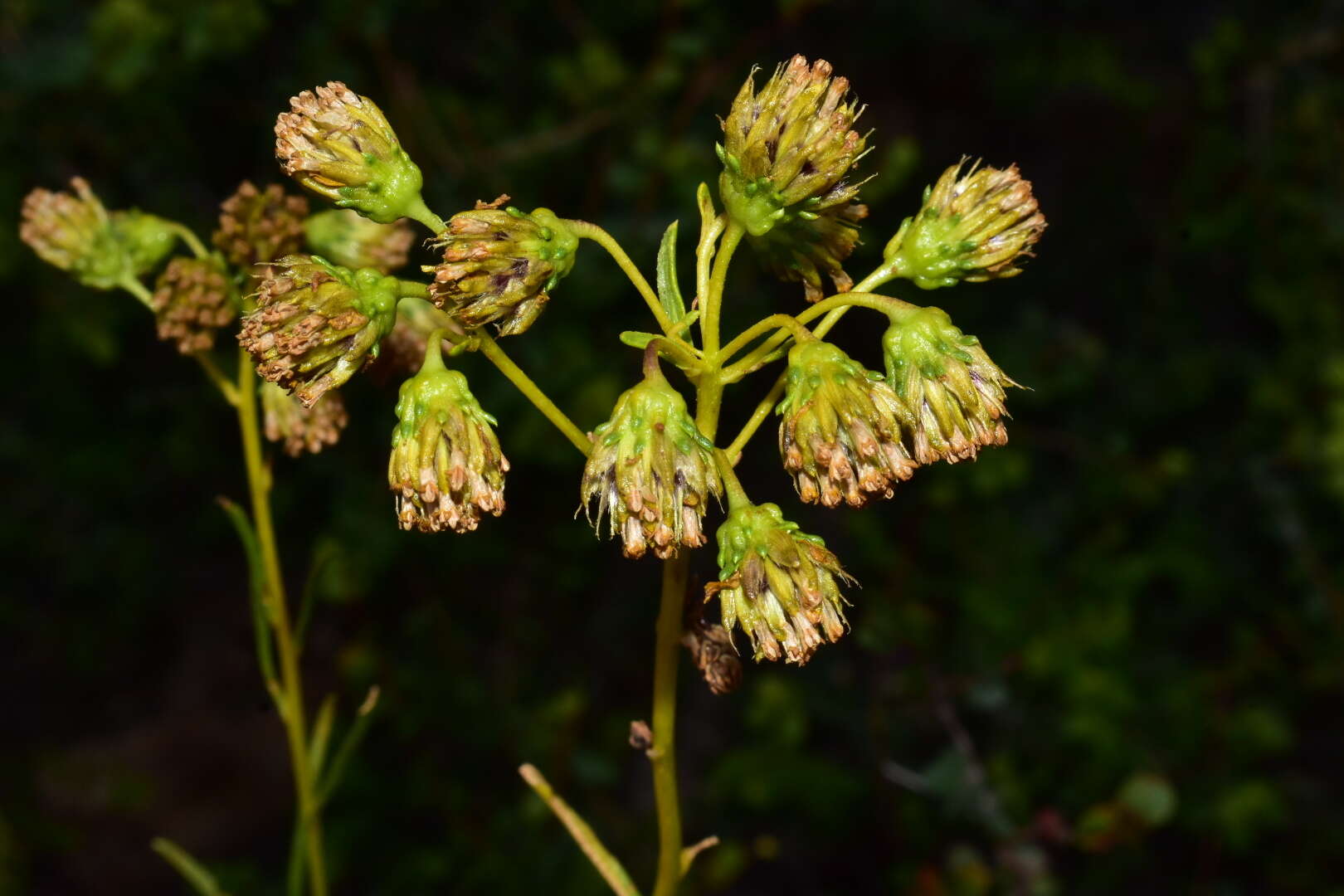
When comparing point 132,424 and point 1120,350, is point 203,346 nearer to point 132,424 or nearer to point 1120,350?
point 132,424

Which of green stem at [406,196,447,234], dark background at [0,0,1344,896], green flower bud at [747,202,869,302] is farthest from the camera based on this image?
dark background at [0,0,1344,896]

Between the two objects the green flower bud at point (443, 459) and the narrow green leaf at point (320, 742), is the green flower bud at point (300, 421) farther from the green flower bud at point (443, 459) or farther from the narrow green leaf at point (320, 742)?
the narrow green leaf at point (320, 742)

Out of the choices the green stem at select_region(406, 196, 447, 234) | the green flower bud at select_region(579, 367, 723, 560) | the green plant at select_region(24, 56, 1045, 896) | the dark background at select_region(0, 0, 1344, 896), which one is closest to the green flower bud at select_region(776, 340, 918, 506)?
the green plant at select_region(24, 56, 1045, 896)

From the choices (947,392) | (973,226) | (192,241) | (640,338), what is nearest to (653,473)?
(640,338)

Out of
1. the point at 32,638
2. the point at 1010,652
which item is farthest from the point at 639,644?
the point at 32,638

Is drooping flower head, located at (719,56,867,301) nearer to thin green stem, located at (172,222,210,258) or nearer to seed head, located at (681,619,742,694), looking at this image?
seed head, located at (681,619,742,694)

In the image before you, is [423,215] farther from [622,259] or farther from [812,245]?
[812,245]

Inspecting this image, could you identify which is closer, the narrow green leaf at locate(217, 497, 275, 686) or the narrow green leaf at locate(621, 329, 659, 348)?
the narrow green leaf at locate(621, 329, 659, 348)
